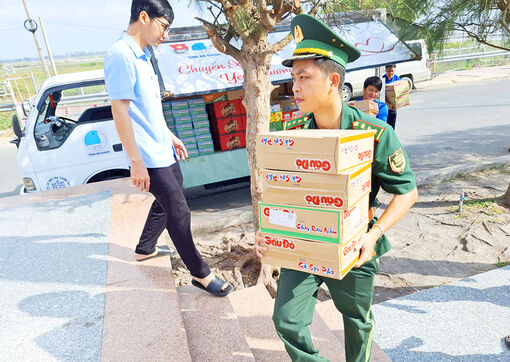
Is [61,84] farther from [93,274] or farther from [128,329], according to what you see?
[128,329]

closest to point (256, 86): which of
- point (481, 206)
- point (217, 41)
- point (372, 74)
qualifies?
point (217, 41)

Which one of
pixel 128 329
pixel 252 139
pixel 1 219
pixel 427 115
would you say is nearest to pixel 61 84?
pixel 1 219

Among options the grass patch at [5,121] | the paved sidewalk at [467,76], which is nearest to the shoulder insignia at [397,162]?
the grass patch at [5,121]

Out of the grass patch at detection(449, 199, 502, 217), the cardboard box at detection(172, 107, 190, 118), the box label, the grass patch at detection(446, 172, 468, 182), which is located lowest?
the grass patch at detection(449, 199, 502, 217)

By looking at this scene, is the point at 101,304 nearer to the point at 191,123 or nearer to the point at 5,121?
the point at 191,123

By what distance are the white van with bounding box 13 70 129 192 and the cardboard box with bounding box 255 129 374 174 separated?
385 cm

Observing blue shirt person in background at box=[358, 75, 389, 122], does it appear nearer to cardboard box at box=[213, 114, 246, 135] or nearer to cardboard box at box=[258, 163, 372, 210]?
cardboard box at box=[213, 114, 246, 135]

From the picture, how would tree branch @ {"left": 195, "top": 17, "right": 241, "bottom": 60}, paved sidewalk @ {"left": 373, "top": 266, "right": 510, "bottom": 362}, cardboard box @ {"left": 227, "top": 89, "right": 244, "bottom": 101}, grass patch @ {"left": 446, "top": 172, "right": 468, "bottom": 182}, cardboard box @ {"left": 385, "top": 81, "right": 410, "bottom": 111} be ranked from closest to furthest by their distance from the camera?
paved sidewalk @ {"left": 373, "top": 266, "right": 510, "bottom": 362} < tree branch @ {"left": 195, "top": 17, "right": 241, "bottom": 60} < cardboard box @ {"left": 227, "top": 89, "right": 244, "bottom": 101} < grass patch @ {"left": 446, "top": 172, "right": 468, "bottom": 182} < cardboard box @ {"left": 385, "top": 81, "right": 410, "bottom": 111}

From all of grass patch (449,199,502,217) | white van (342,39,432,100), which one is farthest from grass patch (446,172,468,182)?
white van (342,39,432,100)

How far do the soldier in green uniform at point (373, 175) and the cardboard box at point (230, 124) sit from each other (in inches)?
146

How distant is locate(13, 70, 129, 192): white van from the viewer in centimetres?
457

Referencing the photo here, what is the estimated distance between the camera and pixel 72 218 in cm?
382

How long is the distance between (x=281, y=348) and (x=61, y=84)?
172 inches

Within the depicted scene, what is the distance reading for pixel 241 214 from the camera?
4.97m
